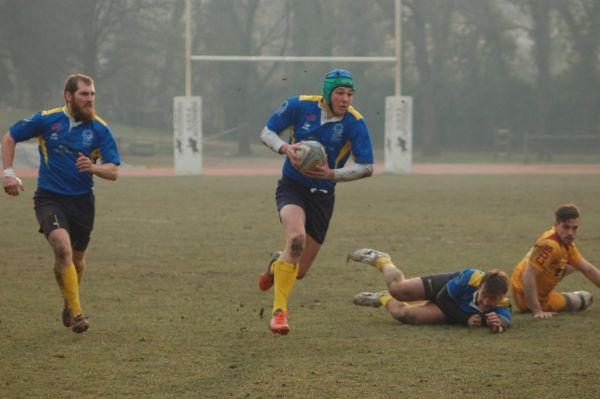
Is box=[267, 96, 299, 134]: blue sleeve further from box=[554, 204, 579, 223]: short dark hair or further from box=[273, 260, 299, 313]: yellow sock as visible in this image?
box=[554, 204, 579, 223]: short dark hair

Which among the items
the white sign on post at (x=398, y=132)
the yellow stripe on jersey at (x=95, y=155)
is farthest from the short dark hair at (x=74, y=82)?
the white sign on post at (x=398, y=132)

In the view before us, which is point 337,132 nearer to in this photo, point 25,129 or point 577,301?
point 25,129

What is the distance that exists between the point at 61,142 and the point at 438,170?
93.9 feet

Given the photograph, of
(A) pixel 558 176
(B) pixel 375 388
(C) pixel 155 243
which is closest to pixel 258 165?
(A) pixel 558 176

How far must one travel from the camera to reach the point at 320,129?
8.59 metres

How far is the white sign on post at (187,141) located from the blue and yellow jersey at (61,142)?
23.1 meters

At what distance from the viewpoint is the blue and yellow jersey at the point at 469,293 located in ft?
27.9

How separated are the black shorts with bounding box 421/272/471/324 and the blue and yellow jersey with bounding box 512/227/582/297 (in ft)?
2.82

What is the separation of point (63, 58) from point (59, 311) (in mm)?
35117

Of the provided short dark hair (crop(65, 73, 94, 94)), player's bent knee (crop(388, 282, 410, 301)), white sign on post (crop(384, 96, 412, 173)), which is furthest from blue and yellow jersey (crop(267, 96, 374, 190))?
white sign on post (crop(384, 96, 412, 173))

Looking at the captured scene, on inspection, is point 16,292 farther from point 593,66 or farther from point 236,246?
point 593,66

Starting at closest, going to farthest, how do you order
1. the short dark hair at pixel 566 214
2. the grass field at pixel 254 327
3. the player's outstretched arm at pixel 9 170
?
the grass field at pixel 254 327 → the player's outstretched arm at pixel 9 170 → the short dark hair at pixel 566 214

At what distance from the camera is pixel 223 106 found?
4656 centimetres

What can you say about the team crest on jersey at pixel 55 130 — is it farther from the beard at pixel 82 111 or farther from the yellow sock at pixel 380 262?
the yellow sock at pixel 380 262
